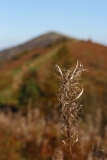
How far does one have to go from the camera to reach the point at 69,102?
232cm

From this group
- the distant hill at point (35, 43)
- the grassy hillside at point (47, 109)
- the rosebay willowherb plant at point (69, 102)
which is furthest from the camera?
the distant hill at point (35, 43)

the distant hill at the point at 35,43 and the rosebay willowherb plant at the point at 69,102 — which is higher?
the distant hill at the point at 35,43

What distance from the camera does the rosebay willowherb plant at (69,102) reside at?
2.31 meters

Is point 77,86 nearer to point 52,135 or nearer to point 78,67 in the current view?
point 78,67

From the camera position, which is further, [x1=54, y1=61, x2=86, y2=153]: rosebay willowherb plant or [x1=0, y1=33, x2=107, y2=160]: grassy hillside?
[x1=0, y1=33, x2=107, y2=160]: grassy hillside

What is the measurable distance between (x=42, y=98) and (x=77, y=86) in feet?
59.1

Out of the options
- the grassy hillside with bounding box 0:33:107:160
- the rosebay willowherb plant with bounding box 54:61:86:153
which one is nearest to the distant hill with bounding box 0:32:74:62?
the grassy hillside with bounding box 0:33:107:160

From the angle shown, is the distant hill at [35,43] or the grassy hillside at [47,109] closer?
the grassy hillside at [47,109]

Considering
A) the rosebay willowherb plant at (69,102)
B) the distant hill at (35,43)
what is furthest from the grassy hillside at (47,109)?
the distant hill at (35,43)

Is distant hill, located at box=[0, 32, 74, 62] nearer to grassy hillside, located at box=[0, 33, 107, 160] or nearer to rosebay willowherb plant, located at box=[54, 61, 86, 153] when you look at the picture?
grassy hillside, located at box=[0, 33, 107, 160]

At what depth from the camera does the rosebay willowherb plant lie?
231 cm

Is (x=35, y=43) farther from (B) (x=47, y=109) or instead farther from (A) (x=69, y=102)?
(A) (x=69, y=102)

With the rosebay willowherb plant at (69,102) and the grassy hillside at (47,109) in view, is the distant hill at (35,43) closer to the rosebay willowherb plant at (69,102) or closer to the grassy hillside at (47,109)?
the grassy hillside at (47,109)

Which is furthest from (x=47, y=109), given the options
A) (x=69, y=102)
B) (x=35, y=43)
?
(x=35, y=43)
